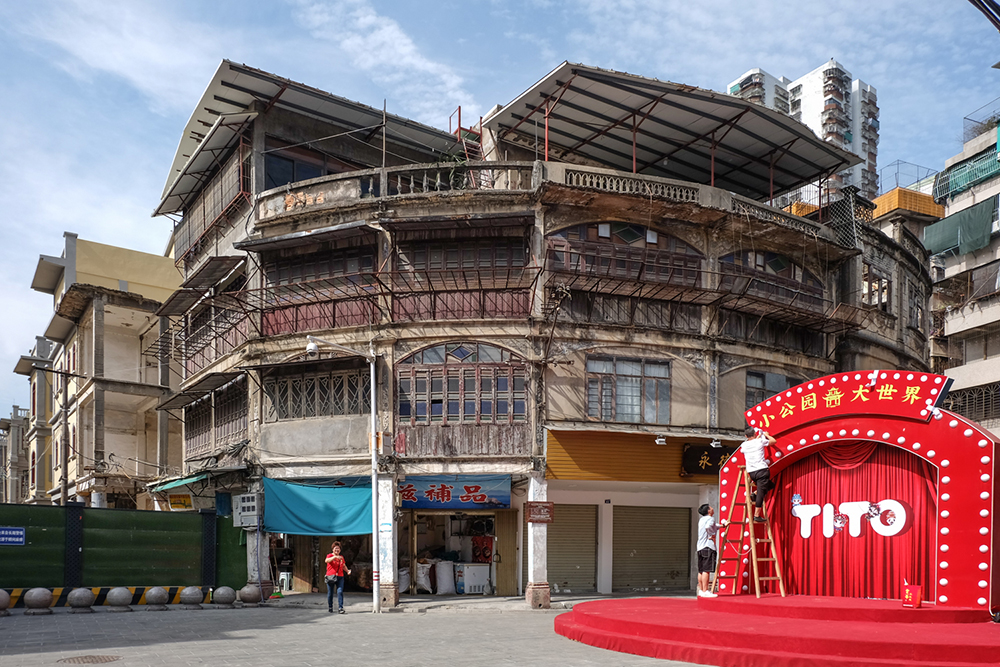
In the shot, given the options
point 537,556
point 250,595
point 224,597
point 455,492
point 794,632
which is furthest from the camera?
point 455,492

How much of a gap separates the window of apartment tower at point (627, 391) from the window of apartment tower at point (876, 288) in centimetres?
932

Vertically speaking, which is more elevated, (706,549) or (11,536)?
(706,549)

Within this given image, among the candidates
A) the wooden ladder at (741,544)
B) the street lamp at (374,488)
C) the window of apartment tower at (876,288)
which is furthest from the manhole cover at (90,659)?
the window of apartment tower at (876,288)

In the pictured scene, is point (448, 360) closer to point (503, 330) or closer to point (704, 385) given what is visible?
point (503, 330)

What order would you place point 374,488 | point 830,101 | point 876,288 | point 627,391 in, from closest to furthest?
point 374,488, point 627,391, point 876,288, point 830,101

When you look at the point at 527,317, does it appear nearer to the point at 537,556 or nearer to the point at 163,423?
the point at 537,556

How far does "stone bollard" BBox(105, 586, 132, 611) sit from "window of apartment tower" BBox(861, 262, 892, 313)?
23.8m

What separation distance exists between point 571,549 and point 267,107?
1637 centimetres

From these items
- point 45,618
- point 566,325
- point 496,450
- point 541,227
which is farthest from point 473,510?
point 45,618

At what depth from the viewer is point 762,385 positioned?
28000 millimetres

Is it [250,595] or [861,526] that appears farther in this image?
[250,595]

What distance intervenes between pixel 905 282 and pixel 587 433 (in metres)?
16.1

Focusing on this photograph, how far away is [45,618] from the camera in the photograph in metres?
20.5

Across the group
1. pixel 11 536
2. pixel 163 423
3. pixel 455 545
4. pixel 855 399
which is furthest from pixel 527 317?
pixel 163 423
